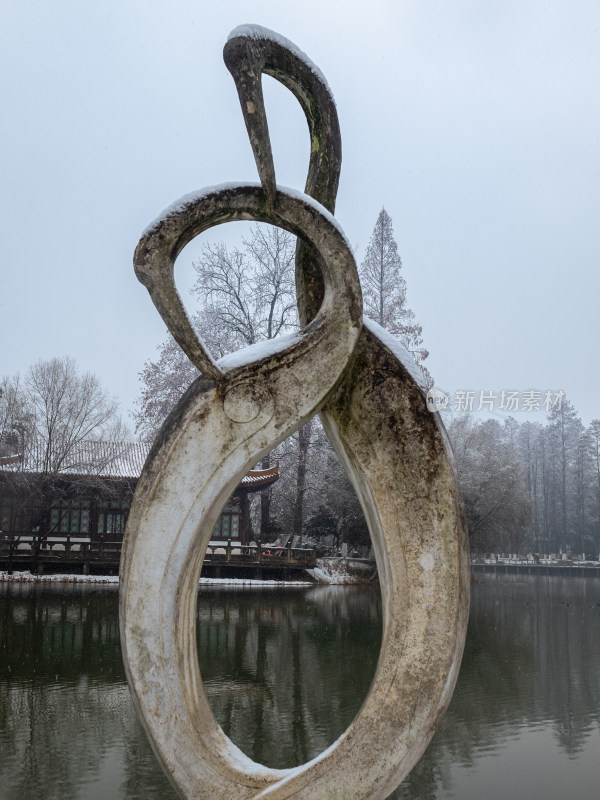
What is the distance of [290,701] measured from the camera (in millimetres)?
7105

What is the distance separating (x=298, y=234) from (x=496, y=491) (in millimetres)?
23191

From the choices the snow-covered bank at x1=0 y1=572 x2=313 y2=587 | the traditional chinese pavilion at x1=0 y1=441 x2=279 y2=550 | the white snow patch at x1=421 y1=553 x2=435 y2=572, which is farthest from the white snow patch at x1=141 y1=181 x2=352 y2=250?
the traditional chinese pavilion at x1=0 y1=441 x2=279 y2=550

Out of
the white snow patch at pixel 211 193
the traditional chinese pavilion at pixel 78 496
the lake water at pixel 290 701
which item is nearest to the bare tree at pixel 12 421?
the traditional chinese pavilion at pixel 78 496

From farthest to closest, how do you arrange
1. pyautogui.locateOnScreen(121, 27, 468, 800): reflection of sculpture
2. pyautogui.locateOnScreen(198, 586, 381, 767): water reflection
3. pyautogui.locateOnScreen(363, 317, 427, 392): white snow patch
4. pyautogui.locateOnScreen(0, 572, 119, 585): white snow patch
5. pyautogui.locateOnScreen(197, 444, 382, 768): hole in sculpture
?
pyautogui.locateOnScreen(0, 572, 119, 585): white snow patch → pyautogui.locateOnScreen(197, 444, 382, 768): hole in sculpture → pyautogui.locateOnScreen(198, 586, 381, 767): water reflection → pyautogui.locateOnScreen(363, 317, 427, 392): white snow patch → pyautogui.locateOnScreen(121, 27, 468, 800): reflection of sculpture

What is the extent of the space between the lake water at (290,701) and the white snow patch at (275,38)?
4382 millimetres

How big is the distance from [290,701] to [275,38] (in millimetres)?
6090

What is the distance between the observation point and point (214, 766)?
2873 millimetres

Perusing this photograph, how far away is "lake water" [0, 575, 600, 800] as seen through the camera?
506 cm

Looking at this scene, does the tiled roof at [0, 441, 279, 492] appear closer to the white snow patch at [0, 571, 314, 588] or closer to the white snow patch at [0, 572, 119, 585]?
the white snow patch at [0, 571, 314, 588]

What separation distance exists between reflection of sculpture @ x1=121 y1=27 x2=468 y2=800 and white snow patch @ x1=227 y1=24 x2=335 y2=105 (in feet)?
0.04

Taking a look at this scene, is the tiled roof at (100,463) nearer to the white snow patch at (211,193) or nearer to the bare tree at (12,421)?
the bare tree at (12,421)

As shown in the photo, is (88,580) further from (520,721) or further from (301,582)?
(520,721)

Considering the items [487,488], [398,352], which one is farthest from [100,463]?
[398,352]

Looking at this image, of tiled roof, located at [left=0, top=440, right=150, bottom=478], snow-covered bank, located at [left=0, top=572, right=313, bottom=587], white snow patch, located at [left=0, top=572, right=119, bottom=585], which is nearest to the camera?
white snow patch, located at [left=0, top=572, right=119, bottom=585]
